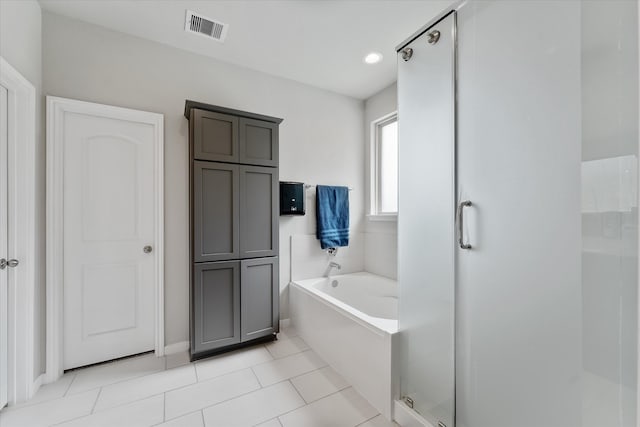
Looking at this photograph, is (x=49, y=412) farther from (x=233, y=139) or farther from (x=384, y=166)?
(x=384, y=166)

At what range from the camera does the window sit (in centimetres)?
315

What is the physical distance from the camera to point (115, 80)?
214 centimetres

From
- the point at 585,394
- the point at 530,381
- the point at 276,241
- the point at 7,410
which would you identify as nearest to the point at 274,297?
the point at 276,241

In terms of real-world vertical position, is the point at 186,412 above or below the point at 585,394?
below

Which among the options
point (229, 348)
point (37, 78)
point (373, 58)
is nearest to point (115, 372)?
point (229, 348)

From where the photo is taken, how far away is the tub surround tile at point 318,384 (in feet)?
5.82

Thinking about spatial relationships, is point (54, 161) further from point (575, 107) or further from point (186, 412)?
point (575, 107)

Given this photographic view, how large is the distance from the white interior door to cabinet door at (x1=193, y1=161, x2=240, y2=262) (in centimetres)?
107

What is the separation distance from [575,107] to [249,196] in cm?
211

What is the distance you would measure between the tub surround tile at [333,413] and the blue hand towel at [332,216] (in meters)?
1.51

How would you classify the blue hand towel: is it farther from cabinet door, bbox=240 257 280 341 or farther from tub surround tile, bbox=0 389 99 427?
tub surround tile, bbox=0 389 99 427

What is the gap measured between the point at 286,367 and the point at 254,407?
1.51 ft

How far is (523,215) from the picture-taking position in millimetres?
1026

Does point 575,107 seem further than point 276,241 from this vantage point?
No
